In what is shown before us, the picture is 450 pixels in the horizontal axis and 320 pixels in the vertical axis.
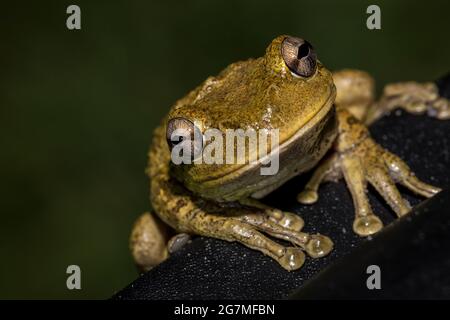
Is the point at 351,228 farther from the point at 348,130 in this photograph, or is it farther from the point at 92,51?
the point at 92,51

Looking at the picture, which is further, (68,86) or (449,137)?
(68,86)

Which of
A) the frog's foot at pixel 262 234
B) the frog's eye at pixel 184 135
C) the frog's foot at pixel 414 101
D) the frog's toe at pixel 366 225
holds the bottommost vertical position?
the frog's foot at pixel 262 234

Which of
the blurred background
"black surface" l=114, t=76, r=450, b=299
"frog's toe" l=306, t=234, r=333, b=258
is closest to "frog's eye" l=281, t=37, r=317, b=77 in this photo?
"black surface" l=114, t=76, r=450, b=299

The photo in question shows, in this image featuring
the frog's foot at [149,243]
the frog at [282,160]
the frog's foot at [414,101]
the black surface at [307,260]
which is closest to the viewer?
the black surface at [307,260]

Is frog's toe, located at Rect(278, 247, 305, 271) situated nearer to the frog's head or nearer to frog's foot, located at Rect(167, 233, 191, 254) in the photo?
the frog's head

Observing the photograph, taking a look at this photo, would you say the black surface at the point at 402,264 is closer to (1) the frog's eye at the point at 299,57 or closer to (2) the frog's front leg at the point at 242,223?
(2) the frog's front leg at the point at 242,223

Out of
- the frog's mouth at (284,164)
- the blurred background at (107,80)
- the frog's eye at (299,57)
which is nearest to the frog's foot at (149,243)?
the frog's mouth at (284,164)
